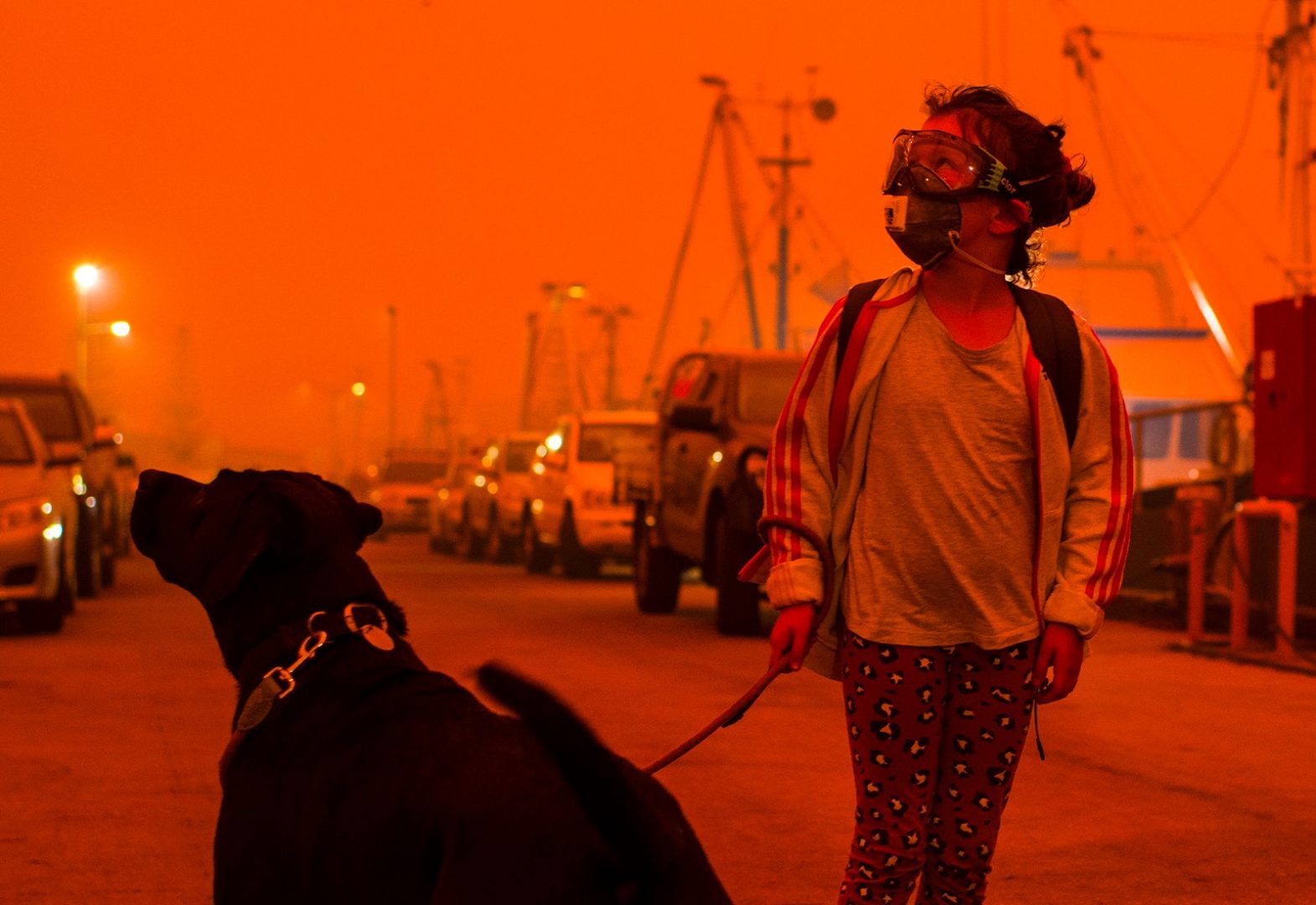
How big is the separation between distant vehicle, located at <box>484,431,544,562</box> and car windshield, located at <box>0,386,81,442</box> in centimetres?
739

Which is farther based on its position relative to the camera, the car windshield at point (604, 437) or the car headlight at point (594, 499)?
the car windshield at point (604, 437)

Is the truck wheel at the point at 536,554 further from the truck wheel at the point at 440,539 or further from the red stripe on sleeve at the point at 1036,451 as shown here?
the red stripe on sleeve at the point at 1036,451

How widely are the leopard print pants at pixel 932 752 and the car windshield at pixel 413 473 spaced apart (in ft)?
123

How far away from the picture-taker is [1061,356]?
11.0 ft

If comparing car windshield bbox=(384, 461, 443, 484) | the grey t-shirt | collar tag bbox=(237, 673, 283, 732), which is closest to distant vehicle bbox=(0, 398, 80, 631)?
collar tag bbox=(237, 673, 283, 732)

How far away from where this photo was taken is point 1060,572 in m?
3.36

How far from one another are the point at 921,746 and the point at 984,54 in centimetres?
3328

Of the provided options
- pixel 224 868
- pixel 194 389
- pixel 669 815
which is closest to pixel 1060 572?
pixel 669 815

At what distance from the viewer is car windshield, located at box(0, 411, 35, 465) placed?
1358 centimetres

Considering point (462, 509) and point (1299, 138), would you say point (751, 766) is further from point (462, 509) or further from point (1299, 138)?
point (1299, 138)

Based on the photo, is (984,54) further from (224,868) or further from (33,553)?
(224,868)

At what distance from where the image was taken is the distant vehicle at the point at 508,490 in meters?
24.9

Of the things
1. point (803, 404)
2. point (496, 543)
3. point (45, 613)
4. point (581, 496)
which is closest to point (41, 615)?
point (45, 613)

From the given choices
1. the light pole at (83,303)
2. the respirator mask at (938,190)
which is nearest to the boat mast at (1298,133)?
the respirator mask at (938,190)
